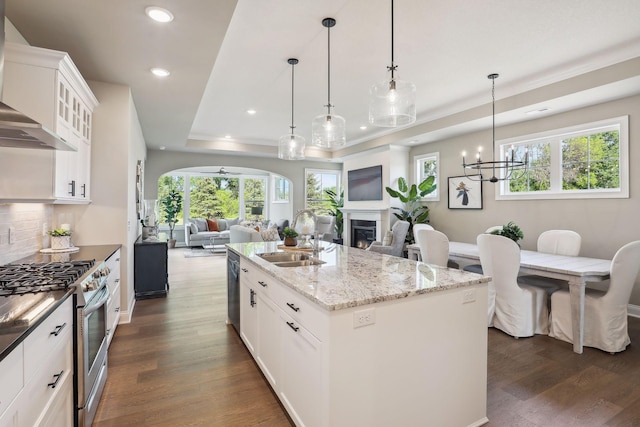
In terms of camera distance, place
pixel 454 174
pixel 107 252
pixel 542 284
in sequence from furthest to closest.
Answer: pixel 454 174, pixel 542 284, pixel 107 252

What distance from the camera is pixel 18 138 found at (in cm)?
180

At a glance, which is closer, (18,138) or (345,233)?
(18,138)

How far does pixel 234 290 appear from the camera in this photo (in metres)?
3.32

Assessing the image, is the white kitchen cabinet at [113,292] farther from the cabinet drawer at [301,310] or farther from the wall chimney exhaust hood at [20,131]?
the cabinet drawer at [301,310]

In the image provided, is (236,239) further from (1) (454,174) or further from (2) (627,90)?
(2) (627,90)

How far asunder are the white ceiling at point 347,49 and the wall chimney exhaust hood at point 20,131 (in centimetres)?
99

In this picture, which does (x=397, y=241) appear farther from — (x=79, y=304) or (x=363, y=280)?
(x=79, y=304)

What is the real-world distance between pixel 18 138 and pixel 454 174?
20.0 feet

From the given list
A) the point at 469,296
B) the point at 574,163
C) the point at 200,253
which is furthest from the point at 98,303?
the point at 200,253

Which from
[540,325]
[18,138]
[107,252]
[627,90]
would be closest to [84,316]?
[18,138]

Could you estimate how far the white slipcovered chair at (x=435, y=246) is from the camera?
12.6 feet

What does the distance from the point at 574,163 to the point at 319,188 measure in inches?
258

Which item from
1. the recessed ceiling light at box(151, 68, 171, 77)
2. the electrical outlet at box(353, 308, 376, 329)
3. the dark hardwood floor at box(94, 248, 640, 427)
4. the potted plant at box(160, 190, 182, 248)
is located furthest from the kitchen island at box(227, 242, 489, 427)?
the potted plant at box(160, 190, 182, 248)

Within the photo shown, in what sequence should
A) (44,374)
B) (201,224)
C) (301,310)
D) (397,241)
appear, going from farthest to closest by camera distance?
1. (201,224)
2. (397,241)
3. (301,310)
4. (44,374)
